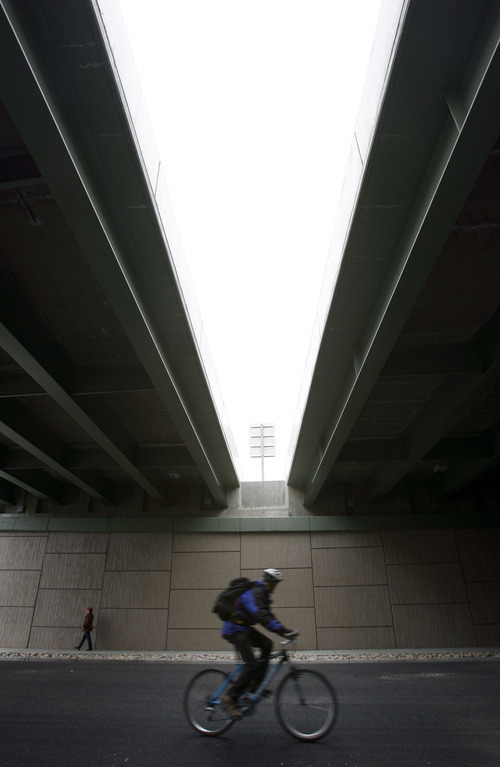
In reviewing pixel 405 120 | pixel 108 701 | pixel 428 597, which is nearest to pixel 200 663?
pixel 108 701

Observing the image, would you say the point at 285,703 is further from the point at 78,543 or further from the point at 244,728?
the point at 78,543

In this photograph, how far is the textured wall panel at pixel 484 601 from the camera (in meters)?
12.2

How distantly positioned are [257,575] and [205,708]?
9.27m

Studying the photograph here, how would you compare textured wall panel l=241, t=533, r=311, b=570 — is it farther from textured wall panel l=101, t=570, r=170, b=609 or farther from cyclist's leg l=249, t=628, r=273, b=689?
cyclist's leg l=249, t=628, r=273, b=689

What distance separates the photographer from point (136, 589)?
12945 mm

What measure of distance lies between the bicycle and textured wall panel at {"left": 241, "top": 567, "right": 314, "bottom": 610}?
8.90 meters

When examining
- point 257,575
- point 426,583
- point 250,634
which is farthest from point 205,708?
point 426,583

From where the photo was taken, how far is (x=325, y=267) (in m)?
6.28

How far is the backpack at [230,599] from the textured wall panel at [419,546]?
10517mm

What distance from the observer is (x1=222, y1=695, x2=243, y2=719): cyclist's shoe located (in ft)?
11.8

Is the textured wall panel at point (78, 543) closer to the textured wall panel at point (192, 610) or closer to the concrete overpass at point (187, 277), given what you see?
the textured wall panel at point (192, 610)

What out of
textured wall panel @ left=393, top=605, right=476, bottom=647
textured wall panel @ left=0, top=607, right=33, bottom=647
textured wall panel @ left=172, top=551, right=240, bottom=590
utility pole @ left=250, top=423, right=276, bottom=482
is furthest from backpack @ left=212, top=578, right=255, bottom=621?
textured wall panel @ left=0, top=607, right=33, bottom=647

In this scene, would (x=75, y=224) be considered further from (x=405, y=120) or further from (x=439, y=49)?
(x=439, y=49)

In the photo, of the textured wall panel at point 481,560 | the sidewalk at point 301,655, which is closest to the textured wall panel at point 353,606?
the sidewalk at point 301,655
